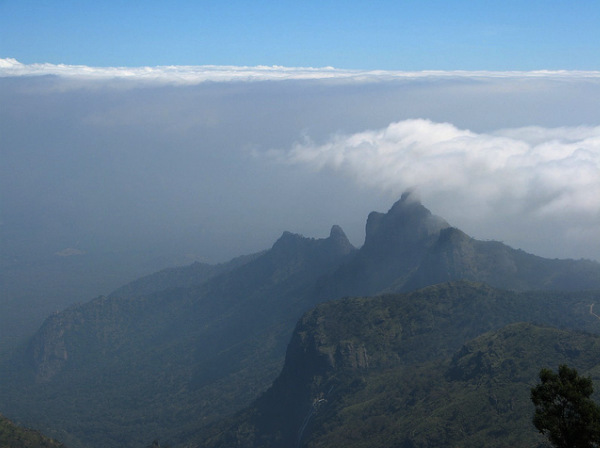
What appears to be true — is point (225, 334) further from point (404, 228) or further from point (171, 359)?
point (404, 228)

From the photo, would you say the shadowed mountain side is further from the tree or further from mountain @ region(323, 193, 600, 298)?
the tree

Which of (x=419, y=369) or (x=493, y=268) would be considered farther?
(x=493, y=268)

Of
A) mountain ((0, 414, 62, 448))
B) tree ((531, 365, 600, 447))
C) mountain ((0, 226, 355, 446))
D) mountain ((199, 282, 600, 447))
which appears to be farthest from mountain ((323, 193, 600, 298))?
tree ((531, 365, 600, 447))

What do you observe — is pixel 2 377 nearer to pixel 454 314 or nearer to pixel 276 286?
pixel 276 286

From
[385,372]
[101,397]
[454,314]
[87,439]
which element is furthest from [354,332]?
[101,397]

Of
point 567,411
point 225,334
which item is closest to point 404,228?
point 225,334

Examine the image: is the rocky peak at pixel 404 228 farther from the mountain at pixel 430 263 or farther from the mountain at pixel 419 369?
the mountain at pixel 419 369
